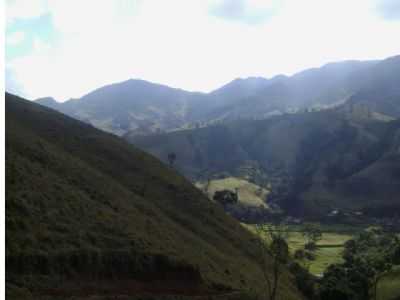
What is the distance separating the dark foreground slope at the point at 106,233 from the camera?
36562 millimetres

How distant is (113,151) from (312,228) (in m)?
102

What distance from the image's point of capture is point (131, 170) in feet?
269

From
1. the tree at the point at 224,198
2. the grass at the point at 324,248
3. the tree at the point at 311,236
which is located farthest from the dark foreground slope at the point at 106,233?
the tree at the point at 224,198

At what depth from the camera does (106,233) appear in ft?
148

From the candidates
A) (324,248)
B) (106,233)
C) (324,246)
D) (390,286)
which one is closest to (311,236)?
(324,246)

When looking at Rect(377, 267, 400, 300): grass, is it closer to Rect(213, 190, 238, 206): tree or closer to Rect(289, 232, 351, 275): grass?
Rect(289, 232, 351, 275): grass

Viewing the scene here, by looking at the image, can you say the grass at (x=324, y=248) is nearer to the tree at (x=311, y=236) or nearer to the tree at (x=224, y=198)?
the tree at (x=311, y=236)

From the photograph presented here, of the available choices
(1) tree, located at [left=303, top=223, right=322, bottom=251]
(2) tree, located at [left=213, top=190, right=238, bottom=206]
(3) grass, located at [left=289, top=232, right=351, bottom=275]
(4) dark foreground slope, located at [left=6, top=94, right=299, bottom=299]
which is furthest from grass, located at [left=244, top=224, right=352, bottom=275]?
(4) dark foreground slope, located at [left=6, top=94, right=299, bottom=299]

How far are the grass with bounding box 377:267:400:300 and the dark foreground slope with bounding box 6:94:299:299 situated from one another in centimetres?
1300

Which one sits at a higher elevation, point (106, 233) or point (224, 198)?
point (224, 198)

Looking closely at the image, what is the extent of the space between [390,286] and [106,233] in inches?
1674

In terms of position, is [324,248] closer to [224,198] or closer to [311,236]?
[311,236]

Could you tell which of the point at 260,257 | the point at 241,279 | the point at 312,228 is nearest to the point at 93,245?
the point at 241,279

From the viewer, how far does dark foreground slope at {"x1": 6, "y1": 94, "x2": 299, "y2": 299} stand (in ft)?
120
